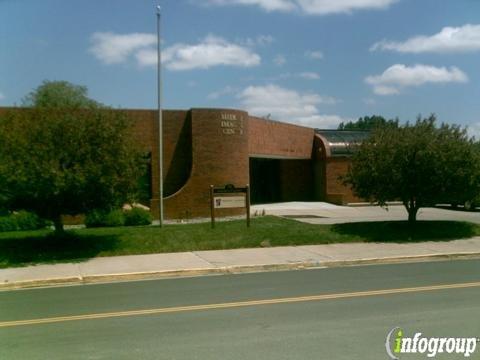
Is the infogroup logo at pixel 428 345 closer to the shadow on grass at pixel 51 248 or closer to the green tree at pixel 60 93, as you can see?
the shadow on grass at pixel 51 248

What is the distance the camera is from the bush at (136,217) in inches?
928

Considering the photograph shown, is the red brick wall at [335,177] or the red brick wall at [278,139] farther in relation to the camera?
the red brick wall at [335,177]

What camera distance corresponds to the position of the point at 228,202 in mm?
19281

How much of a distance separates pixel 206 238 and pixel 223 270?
4.11 m

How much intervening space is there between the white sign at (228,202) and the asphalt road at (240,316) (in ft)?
23.6

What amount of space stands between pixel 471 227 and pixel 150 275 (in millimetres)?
12326

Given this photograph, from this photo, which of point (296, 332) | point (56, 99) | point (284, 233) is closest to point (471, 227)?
point (284, 233)

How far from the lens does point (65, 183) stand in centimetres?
1430

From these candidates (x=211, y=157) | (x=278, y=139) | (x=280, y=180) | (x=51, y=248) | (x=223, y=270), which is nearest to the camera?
(x=223, y=270)

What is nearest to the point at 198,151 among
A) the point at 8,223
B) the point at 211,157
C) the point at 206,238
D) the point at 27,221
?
the point at 211,157

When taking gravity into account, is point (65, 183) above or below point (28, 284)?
above

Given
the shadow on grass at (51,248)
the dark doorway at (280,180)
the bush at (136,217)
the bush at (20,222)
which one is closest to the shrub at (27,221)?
the bush at (20,222)

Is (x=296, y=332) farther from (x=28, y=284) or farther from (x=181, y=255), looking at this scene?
(x=181, y=255)

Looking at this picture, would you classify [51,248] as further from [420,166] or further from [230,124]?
[230,124]
